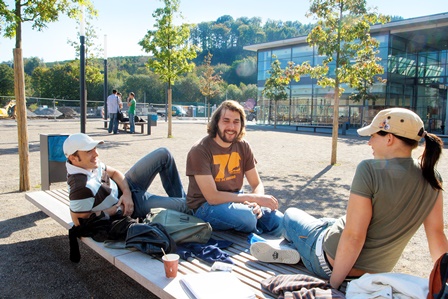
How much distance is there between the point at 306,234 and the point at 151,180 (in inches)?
80.1

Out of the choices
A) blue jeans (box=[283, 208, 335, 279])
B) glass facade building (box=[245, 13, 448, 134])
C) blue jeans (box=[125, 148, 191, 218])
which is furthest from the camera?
glass facade building (box=[245, 13, 448, 134])

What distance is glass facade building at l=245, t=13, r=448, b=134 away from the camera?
27859 mm

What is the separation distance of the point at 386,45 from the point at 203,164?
2866cm

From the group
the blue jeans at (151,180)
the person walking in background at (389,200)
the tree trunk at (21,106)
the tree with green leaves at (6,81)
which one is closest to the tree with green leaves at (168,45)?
the tree trunk at (21,106)

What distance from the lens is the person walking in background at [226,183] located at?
11.0ft

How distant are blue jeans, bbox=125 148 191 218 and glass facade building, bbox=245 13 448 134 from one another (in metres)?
24.4

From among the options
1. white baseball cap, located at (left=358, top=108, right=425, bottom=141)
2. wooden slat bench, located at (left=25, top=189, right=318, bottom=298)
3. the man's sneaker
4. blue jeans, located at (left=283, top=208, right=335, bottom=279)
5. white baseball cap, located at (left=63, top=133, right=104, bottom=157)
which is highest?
white baseball cap, located at (left=358, top=108, right=425, bottom=141)

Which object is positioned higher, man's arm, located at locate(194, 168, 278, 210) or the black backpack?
man's arm, located at locate(194, 168, 278, 210)

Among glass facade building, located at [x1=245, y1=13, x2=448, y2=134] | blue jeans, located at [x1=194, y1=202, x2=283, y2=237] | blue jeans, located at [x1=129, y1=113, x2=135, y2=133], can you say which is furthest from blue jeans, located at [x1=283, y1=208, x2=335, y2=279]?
glass facade building, located at [x1=245, y1=13, x2=448, y2=134]

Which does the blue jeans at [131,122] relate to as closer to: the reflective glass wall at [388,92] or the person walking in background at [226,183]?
the person walking in background at [226,183]

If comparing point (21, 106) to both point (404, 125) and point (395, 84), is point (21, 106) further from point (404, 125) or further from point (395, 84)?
point (395, 84)

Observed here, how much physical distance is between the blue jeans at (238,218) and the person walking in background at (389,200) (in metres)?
1.07

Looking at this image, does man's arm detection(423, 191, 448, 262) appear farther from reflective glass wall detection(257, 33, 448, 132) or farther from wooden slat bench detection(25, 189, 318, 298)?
reflective glass wall detection(257, 33, 448, 132)

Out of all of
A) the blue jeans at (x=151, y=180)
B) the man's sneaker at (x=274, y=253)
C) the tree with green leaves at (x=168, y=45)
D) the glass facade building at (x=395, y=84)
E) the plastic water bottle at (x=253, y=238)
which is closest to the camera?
the man's sneaker at (x=274, y=253)
